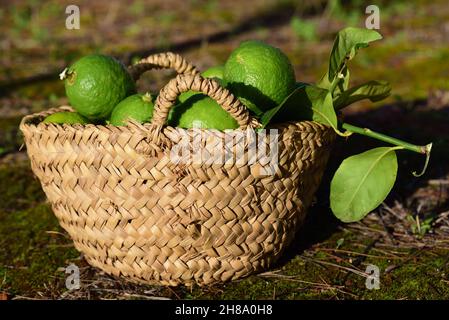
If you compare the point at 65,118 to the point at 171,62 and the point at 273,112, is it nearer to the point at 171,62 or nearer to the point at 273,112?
the point at 171,62

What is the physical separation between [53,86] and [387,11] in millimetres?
5147

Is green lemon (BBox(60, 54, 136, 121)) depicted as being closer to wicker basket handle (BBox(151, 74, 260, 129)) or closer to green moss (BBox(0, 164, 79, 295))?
wicker basket handle (BBox(151, 74, 260, 129))

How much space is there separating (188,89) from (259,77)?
347 millimetres

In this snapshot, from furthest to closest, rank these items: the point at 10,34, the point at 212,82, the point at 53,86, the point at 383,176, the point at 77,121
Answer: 1. the point at 10,34
2. the point at 53,86
3. the point at 77,121
4. the point at 383,176
5. the point at 212,82

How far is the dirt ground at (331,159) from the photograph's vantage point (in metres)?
2.20

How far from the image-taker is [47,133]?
2.08 metres

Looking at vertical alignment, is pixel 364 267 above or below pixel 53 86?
below

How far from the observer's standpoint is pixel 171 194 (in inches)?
76.2

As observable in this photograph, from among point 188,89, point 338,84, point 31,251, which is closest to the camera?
point 188,89

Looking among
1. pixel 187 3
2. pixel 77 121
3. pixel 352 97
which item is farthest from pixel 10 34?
pixel 352 97

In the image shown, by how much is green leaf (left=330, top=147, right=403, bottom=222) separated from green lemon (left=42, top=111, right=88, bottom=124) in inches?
40.6

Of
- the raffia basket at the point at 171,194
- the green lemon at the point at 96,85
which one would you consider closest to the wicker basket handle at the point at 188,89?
the raffia basket at the point at 171,194

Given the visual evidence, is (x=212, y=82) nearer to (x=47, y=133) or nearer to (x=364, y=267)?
(x=47, y=133)

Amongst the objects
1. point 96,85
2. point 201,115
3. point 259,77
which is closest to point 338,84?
point 259,77
